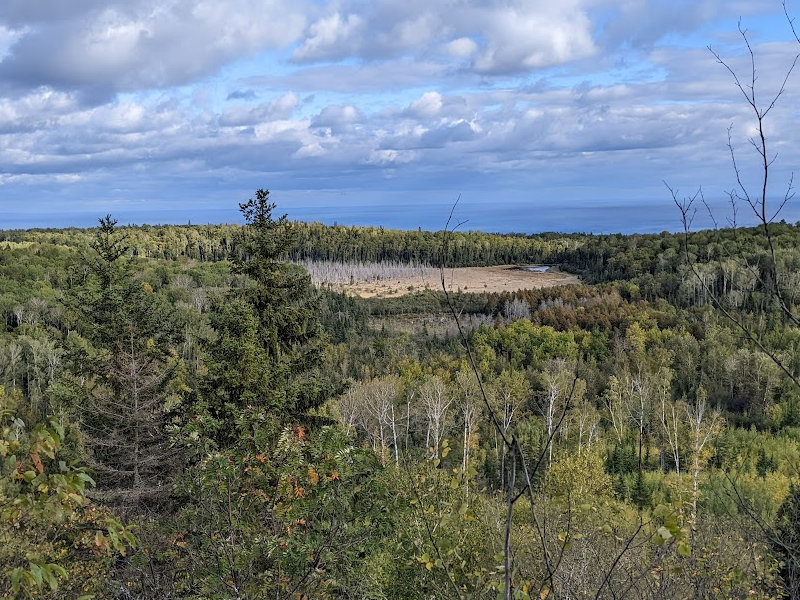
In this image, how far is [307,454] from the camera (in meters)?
7.00

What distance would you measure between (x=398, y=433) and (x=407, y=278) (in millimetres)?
77023

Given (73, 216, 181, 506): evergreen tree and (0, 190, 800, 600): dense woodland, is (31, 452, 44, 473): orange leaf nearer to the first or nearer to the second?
(0, 190, 800, 600): dense woodland

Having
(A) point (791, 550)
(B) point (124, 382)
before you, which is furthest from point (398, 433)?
(A) point (791, 550)

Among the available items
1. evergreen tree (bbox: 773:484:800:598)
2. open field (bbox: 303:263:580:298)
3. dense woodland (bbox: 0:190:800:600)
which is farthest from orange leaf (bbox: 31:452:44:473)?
open field (bbox: 303:263:580:298)

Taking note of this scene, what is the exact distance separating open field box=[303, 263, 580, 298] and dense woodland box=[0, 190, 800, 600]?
12798 millimetres

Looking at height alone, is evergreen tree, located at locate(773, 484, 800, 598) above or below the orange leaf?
below

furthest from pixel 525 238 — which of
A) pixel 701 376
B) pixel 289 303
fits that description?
pixel 289 303

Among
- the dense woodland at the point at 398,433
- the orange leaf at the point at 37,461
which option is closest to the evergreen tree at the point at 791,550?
the dense woodland at the point at 398,433

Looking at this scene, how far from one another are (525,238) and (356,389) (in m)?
96.2

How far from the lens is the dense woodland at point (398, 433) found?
429cm

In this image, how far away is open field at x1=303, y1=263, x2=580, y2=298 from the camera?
101875 mm

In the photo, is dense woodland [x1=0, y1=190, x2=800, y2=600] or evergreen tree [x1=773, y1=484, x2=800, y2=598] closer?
dense woodland [x1=0, y1=190, x2=800, y2=600]

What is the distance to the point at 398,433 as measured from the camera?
42.9m

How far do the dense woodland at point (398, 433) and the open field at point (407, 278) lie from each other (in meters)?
12.8
